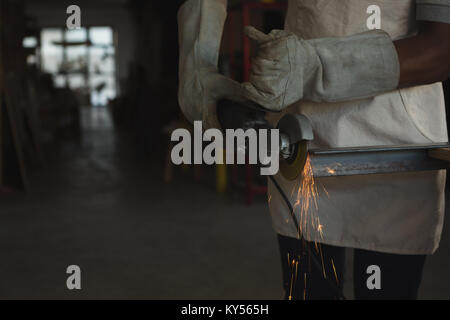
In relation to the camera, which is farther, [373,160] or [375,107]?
[375,107]

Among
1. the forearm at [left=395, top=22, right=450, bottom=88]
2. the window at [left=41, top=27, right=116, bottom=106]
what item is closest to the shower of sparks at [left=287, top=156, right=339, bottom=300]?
the forearm at [left=395, top=22, right=450, bottom=88]

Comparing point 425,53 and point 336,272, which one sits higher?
point 425,53

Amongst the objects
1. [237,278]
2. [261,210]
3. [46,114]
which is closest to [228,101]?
[237,278]

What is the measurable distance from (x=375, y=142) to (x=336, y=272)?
0.28 meters

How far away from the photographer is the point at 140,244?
324cm

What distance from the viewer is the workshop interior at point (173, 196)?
0.80 m

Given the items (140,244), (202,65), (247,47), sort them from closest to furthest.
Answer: (202,65)
(140,244)
(247,47)

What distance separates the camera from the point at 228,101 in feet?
2.89

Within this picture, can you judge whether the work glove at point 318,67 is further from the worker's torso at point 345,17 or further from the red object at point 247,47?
the red object at point 247,47

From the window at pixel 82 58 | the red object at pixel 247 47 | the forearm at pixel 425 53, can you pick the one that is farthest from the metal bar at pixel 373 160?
the window at pixel 82 58

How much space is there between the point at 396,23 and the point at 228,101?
323mm

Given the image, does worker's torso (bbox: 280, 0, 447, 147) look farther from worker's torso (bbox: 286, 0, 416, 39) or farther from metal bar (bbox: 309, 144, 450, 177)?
metal bar (bbox: 309, 144, 450, 177)

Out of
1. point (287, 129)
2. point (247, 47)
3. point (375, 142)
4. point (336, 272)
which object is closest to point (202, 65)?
point (287, 129)

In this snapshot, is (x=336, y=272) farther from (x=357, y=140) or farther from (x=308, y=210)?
(x=357, y=140)
